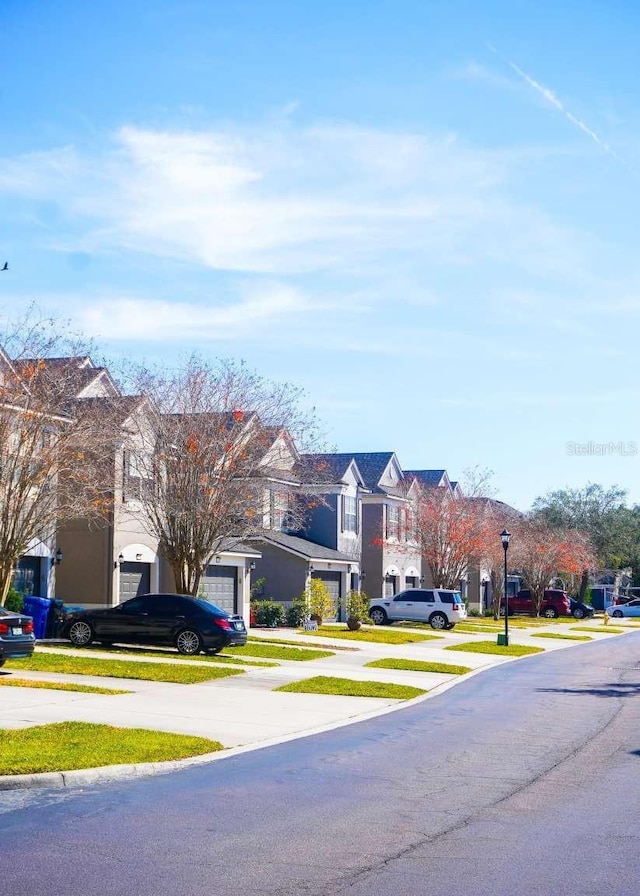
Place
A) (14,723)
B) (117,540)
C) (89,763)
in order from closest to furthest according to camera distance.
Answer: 1. (89,763)
2. (14,723)
3. (117,540)

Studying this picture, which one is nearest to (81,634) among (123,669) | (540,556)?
(123,669)

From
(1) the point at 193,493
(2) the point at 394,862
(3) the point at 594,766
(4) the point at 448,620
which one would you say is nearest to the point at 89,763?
(2) the point at 394,862

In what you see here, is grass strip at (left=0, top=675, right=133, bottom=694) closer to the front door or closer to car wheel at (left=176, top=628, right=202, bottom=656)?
car wheel at (left=176, top=628, right=202, bottom=656)

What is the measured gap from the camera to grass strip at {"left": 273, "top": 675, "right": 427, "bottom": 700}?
2052 cm

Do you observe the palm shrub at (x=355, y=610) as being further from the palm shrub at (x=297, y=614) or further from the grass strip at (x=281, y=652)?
the grass strip at (x=281, y=652)

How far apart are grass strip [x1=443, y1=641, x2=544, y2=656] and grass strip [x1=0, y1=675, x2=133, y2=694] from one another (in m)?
18.1

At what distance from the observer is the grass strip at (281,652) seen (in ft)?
→ 92.8

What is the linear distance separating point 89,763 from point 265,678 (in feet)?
37.6

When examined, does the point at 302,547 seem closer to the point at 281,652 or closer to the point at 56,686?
the point at 281,652

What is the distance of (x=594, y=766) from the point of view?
12.4m

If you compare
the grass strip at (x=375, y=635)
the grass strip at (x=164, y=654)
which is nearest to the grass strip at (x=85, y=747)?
the grass strip at (x=164, y=654)

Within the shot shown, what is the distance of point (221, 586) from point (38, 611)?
36.6 ft

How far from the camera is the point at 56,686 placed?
62.2 ft

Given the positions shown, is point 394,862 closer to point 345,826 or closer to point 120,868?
point 345,826
